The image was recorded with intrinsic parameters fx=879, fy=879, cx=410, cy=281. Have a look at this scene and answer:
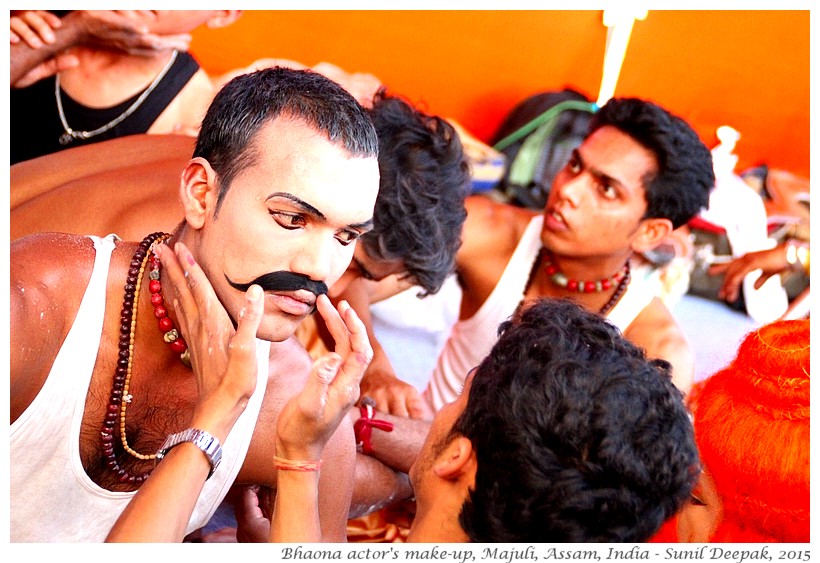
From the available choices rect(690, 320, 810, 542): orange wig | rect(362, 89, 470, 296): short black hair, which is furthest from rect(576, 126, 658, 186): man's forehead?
rect(690, 320, 810, 542): orange wig

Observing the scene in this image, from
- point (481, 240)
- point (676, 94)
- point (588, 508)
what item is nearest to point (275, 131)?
point (588, 508)

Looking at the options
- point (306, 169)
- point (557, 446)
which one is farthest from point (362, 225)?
point (557, 446)

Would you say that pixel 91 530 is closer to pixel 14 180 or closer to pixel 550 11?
pixel 14 180

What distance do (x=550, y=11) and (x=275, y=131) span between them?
2.72m

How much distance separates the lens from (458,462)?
4.50ft

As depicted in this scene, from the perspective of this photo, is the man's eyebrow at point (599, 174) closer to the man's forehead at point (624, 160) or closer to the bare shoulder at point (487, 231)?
the man's forehead at point (624, 160)

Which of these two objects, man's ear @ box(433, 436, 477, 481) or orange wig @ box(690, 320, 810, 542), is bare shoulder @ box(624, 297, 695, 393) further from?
man's ear @ box(433, 436, 477, 481)

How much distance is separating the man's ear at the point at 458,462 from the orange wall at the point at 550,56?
8.56 feet

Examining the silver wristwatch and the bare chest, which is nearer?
the silver wristwatch

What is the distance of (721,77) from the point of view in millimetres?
4008

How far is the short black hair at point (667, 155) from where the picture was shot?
8.50 feet

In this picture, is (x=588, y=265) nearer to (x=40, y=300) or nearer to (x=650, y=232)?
(x=650, y=232)

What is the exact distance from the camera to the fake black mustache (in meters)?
1.46

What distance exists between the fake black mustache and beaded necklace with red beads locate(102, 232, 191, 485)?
0.58 feet
